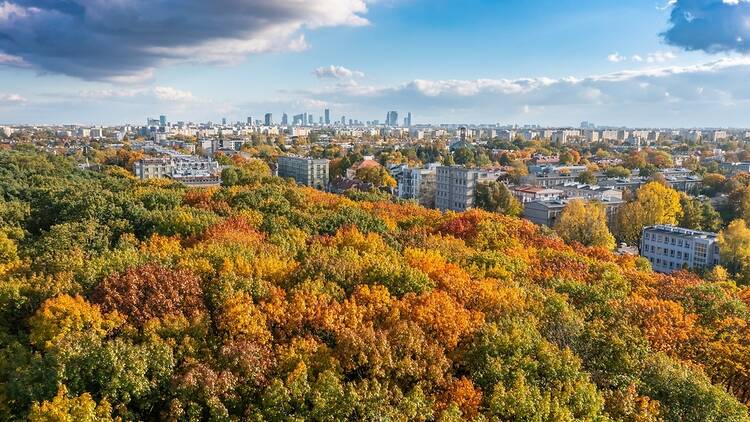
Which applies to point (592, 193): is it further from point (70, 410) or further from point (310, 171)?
point (70, 410)

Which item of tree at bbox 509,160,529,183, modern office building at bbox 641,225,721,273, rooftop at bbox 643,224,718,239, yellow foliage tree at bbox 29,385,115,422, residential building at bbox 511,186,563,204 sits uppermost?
yellow foliage tree at bbox 29,385,115,422

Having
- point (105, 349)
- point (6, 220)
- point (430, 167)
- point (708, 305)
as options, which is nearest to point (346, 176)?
point (430, 167)

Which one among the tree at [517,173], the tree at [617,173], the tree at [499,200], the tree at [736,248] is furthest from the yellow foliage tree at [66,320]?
the tree at [617,173]

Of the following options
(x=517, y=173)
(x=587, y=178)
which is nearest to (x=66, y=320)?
(x=517, y=173)

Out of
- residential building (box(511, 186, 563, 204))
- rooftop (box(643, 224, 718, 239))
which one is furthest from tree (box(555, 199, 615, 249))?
residential building (box(511, 186, 563, 204))

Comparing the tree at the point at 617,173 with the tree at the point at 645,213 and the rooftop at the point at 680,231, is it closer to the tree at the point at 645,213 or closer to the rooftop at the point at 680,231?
the tree at the point at 645,213

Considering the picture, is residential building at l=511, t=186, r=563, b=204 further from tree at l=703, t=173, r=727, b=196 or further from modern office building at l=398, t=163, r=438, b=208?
tree at l=703, t=173, r=727, b=196

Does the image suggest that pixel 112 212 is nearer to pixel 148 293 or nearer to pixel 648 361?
pixel 148 293
